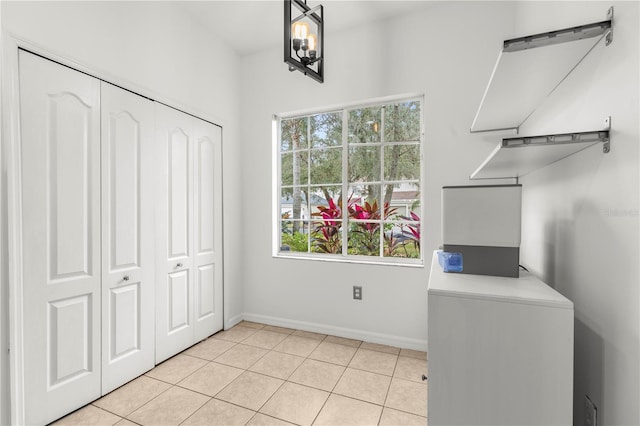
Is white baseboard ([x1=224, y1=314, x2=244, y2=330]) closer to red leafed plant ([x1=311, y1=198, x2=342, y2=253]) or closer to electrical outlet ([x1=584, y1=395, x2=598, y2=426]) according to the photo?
red leafed plant ([x1=311, y1=198, x2=342, y2=253])

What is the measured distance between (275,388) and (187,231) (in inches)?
60.2

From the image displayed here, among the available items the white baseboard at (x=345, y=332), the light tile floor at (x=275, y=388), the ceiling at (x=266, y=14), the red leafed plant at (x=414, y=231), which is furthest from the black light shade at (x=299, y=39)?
the white baseboard at (x=345, y=332)

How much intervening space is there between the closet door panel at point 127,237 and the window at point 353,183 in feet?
4.63

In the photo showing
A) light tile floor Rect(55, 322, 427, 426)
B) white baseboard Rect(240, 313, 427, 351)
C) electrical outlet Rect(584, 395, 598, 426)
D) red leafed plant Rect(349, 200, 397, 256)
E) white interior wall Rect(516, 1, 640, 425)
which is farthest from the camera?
red leafed plant Rect(349, 200, 397, 256)

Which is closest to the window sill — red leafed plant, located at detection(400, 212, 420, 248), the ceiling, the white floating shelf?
red leafed plant, located at detection(400, 212, 420, 248)

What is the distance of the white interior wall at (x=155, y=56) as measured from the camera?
5.70 feet

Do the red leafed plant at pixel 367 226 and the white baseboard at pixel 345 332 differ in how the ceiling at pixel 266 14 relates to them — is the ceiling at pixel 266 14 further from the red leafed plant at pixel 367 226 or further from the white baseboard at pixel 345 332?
the white baseboard at pixel 345 332

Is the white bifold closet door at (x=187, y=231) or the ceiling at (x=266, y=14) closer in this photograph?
the white bifold closet door at (x=187, y=231)

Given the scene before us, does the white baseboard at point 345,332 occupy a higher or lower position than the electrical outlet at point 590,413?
lower

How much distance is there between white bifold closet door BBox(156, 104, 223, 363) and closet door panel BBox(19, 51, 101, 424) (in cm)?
51

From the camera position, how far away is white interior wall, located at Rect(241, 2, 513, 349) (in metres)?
2.53

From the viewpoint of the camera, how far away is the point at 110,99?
210 centimetres

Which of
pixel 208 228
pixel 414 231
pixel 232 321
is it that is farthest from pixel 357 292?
pixel 208 228

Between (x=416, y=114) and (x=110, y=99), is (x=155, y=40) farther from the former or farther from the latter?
(x=416, y=114)
